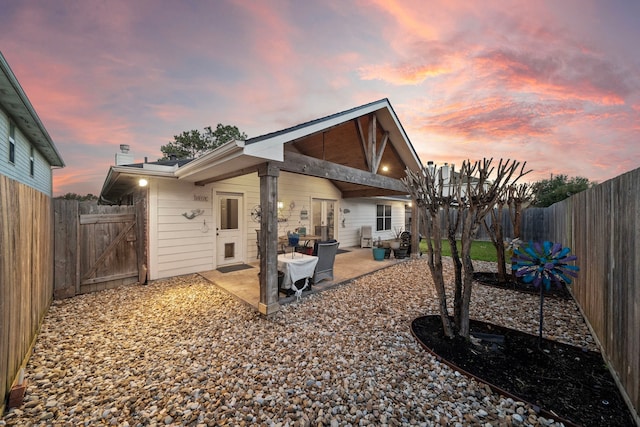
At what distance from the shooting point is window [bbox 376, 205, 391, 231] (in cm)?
1282

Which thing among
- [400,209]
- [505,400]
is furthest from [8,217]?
[400,209]

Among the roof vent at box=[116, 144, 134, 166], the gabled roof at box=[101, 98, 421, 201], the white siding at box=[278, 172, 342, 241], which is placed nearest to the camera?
the gabled roof at box=[101, 98, 421, 201]

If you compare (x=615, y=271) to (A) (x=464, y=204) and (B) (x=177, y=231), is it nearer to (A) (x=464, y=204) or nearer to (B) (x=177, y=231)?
(A) (x=464, y=204)

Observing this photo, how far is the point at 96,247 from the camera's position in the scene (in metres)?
4.93

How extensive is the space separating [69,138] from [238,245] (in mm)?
9500

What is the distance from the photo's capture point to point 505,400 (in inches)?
77.7

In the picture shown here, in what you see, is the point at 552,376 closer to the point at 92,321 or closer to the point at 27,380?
the point at 27,380

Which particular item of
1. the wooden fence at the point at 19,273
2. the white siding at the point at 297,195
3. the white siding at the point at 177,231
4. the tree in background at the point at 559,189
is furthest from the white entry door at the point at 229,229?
the tree in background at the point at 559,189

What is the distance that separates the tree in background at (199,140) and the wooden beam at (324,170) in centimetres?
1601

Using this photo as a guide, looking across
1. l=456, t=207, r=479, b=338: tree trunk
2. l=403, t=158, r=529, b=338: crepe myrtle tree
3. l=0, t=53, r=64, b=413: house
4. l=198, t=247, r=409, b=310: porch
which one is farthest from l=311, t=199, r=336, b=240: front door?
l=0, t=53, r=64, b=413: house

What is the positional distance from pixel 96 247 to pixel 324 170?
5.10 meters

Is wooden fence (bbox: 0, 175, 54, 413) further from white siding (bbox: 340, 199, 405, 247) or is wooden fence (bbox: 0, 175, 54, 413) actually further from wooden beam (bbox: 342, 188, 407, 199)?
white siding (bbox: 340, 199, 405, 247)

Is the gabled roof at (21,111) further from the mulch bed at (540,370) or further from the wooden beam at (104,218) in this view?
the mulch bed at (540,370)

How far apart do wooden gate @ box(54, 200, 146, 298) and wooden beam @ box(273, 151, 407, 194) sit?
410 centimetres
